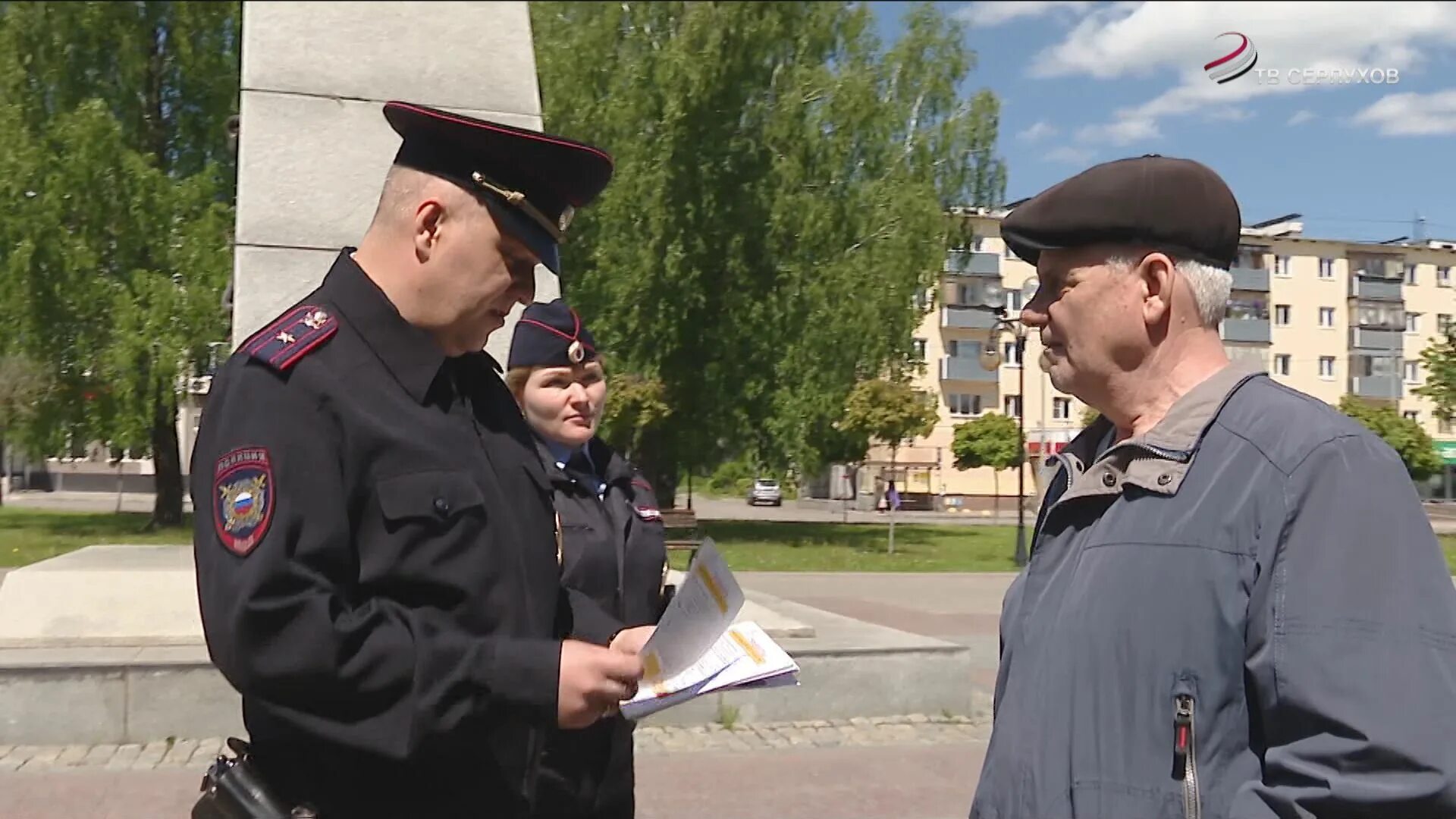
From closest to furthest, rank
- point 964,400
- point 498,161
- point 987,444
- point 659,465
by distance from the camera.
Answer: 1. point 498,161
2. point 659,465
3. point 987,444
4. point 964,400

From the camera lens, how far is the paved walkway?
5430 mm

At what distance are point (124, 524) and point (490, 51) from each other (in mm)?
22508

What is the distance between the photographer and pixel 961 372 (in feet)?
218

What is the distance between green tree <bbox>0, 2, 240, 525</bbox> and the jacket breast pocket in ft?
65.9

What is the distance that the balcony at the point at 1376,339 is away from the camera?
6556 cm

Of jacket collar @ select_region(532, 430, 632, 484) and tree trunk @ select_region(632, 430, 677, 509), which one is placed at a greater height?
jacket collar @ select_region(532, 430, 632, 484)

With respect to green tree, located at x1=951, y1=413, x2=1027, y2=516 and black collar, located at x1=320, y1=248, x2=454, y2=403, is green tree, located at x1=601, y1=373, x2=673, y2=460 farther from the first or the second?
green tree, located at x1=951, y1=413, x2=1027, y2=516

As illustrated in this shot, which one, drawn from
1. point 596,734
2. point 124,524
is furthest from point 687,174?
point 596,734

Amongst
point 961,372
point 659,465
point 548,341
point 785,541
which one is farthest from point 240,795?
point 961,372

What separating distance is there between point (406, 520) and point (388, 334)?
12.7 inches

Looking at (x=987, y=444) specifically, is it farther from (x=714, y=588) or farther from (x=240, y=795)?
(x=240, y=795)

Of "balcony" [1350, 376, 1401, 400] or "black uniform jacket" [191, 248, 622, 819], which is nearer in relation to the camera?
"black uniform jacket" [191, 248, 622, 819]

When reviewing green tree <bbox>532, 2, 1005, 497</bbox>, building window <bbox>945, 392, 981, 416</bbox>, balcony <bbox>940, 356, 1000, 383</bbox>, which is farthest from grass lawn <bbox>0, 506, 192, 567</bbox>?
building window <bbox>945, 392, 981, 416</bbox>

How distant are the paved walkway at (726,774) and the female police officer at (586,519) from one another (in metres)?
2.38
